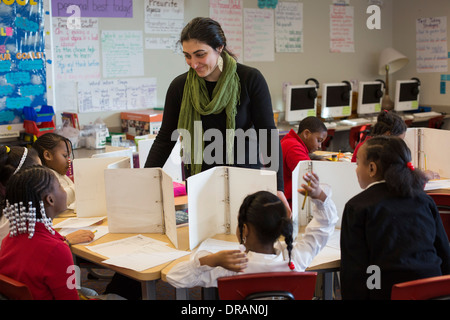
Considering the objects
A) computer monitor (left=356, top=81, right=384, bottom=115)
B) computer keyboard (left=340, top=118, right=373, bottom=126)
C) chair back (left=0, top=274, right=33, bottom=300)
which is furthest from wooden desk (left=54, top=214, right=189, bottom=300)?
computer monitor (left=356, top=81, right=384, bottom=115)

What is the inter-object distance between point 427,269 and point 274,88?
176 inches

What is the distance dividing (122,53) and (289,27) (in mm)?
2119

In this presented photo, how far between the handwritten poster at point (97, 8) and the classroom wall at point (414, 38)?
3795 mm

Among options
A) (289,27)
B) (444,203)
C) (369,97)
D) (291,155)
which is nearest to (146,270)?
(291,155)

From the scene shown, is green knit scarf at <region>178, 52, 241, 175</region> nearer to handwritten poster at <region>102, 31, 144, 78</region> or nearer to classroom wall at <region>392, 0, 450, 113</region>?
handwritten poster at <region>102, 31, 144, 78</region>

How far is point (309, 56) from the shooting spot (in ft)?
21.1

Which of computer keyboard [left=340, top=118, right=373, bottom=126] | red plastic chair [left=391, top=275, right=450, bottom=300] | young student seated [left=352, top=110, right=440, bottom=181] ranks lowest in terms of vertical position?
red plastic chair [left=391, top=275, right=450, bottom=300]

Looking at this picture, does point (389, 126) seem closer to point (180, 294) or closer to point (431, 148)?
point (431, 148)

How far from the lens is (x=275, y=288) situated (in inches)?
63.6

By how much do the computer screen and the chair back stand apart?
4.52m

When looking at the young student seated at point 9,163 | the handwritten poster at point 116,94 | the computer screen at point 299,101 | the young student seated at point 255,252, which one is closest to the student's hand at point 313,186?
the young student seated at point 255,252

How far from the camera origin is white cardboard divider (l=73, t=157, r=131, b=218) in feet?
8.71
